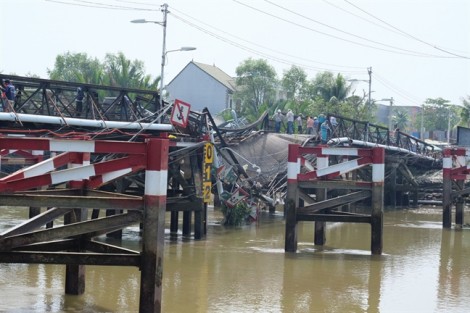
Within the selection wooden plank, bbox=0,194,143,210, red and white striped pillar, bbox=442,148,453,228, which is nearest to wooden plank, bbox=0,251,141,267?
wooden plank, bbox=0,194,143,210

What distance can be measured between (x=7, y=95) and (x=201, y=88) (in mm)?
50113

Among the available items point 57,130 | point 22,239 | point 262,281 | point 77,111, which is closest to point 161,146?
point 22,239

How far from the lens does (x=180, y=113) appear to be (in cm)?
2181

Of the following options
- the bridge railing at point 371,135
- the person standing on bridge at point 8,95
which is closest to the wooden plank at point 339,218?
the person standing on bridge at point 8,95

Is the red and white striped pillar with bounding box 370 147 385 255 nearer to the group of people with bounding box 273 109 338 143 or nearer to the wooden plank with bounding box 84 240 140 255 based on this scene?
the wooden plank with bounding box 84 240 140 255

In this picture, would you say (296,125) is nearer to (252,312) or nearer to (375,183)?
(375,183)

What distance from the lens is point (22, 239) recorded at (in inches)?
430

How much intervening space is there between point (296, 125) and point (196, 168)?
1831 cm

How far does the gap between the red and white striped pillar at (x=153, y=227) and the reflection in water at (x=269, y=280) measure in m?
2.40

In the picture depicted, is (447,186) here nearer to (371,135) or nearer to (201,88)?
(371,135)

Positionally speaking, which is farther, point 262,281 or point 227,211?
point 227,211

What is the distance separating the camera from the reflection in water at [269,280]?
1377cm

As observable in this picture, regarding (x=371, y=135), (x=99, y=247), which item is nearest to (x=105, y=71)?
(x=371, y=135)

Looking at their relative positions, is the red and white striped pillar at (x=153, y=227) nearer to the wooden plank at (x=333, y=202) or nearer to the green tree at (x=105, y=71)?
the wooden plank at (x=333, y=202)
